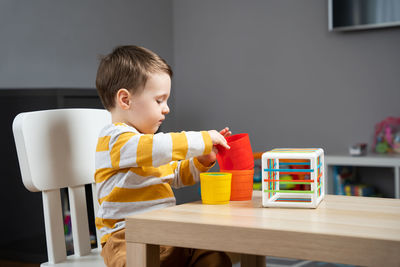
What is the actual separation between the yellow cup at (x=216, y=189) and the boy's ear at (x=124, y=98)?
32 centimetres

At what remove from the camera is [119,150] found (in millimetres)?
1090

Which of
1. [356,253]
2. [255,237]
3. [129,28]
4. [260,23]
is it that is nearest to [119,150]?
[255,237]

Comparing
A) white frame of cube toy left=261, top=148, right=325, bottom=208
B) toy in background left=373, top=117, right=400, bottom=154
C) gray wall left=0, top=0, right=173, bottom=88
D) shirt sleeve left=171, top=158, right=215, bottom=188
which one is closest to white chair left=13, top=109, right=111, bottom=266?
shirt sleeve left=171, top=158, right=215, bottom=188

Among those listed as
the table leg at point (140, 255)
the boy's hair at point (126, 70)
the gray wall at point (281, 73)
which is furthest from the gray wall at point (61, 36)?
the table leg at point (140, 255)

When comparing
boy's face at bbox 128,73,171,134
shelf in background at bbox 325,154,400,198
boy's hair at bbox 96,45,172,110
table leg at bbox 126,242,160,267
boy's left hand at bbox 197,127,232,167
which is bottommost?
shelf in background at bbox 325,154,400,198

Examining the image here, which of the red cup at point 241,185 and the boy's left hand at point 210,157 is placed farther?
the boy's left hand at point 210,157

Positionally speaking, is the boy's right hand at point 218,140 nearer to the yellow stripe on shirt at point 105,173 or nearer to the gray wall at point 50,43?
the yellow stripe on shirt at point 105,173

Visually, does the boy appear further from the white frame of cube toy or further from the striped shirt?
the white frame of cube toy

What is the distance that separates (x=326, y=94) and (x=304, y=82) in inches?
6.9

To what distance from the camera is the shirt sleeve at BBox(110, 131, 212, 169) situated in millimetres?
1055

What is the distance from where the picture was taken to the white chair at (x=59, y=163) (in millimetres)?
1261

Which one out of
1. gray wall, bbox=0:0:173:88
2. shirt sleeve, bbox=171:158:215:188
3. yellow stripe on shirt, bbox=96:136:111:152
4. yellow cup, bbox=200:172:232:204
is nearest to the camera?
yellow cup, bbox=200:172:232:204

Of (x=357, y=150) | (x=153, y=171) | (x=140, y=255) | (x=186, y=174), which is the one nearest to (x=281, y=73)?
(x=357, y=150)

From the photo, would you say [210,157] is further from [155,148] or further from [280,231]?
[280,231]
